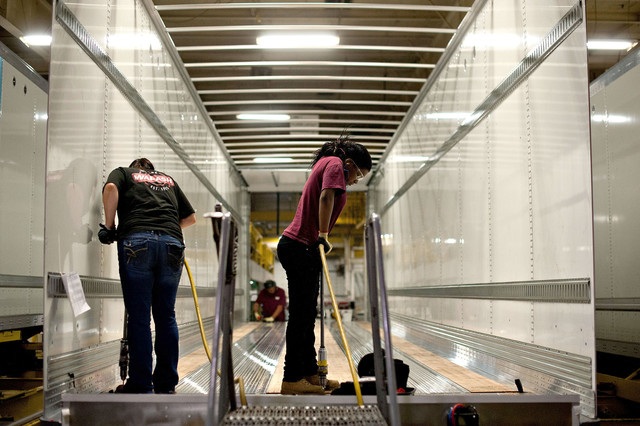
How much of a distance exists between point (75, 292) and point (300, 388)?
62.1 inches

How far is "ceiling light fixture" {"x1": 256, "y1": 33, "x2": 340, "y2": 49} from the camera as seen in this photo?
25.1ft

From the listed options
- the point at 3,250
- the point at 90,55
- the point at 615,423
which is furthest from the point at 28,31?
the point at 615,423

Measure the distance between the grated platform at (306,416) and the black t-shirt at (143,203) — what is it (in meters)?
1.49

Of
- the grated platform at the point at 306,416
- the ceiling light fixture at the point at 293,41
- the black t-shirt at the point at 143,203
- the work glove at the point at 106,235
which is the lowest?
the grated platform at the point at 306,416

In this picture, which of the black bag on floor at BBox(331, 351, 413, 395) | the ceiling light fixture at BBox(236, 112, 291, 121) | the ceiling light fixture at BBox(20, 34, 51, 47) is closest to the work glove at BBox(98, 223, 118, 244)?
the black bag on floor at BBox(331, 351, 413, 395)

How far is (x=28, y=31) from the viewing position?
8.49m

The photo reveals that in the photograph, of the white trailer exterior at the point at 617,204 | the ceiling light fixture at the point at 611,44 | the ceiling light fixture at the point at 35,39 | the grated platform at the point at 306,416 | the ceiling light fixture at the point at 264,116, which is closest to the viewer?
the grated platform at the point at 306,416

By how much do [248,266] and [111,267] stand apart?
36.1 feet

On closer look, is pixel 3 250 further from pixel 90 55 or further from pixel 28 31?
pixel 28 31

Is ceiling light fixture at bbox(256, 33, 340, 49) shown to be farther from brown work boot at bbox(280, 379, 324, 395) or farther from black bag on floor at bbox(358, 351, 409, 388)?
brown work boot at bbox(280, 379, 324, 395)

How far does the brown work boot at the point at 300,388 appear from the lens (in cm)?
431

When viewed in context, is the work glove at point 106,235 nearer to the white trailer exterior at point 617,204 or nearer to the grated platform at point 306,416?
the grated platform at point 306,416

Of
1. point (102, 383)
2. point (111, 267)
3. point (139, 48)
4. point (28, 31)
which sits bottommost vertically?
point (102, 383)

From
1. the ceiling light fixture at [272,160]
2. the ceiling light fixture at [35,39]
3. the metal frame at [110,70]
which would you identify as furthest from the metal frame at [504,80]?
the ceiling light fixture at [35,39]
